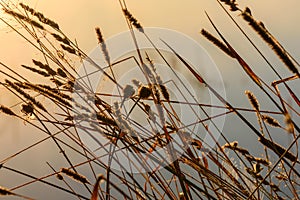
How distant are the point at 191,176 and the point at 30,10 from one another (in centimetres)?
Answer: 71

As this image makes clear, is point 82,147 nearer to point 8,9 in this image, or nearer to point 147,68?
point 147,68

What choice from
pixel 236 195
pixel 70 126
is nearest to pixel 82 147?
pixel 70 126

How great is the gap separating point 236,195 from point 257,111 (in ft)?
0.79

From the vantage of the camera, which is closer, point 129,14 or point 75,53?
point 129,14

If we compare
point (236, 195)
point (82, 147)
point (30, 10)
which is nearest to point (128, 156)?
point (82, 147)

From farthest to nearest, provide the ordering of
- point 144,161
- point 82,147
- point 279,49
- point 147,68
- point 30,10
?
point 30,10 → point 82,147 → point 144,161 → point 147,68 → point 279,49

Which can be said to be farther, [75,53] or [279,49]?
[75,53]

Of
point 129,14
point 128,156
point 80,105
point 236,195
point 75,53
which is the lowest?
point 236,195

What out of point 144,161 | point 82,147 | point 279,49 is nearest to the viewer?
point 279,49

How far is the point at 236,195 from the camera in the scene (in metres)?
1.22

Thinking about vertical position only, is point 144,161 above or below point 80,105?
below

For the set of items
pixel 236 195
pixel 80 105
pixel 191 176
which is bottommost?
pixel 236 195

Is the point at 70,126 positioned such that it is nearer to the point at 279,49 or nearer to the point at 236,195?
the point at 236,195

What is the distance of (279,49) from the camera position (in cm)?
88
